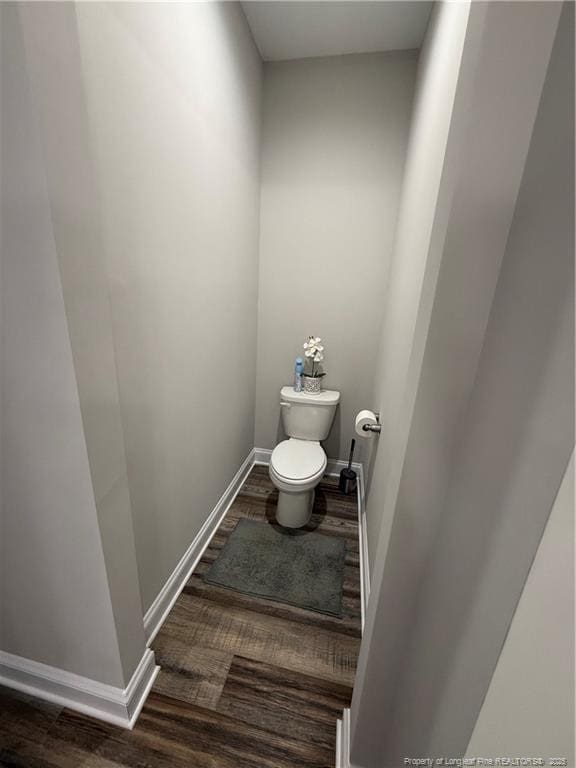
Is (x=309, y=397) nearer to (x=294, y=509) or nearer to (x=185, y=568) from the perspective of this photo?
(x=294, y=509)

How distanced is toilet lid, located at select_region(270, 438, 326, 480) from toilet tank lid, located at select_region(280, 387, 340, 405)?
0.89 feet

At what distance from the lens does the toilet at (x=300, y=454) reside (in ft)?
5.69

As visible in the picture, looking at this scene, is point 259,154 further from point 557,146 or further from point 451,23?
point 557,146

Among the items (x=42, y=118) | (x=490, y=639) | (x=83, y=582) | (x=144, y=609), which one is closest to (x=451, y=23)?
(x=42, y=118)

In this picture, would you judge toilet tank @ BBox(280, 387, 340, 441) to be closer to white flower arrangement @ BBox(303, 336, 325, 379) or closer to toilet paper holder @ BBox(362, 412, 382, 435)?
white flower arrangement @ BBox(303, 336, 325, 379)

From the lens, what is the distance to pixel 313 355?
2125mm

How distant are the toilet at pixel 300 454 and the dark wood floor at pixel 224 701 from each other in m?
0.49

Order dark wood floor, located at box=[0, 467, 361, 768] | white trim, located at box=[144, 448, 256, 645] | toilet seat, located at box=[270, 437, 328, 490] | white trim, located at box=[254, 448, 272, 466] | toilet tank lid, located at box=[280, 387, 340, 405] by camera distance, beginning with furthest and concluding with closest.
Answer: white trim, located at box=[254, 448, 272, 466], toilet tank lid, located at box=[280, 387, 340, 405], toilet seat, located at box=[270, 437, 328, 490], white trim, located at box=[144, 448, 256, 645], dark wood floor, located at box=[0, 467, 361, 768]

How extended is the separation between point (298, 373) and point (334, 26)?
1.82 meters

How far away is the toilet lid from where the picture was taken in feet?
5.71

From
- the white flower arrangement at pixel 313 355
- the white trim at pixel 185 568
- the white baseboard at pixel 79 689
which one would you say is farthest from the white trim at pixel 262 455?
the white baseboard at pixel 79 689

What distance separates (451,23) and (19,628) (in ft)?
7.78

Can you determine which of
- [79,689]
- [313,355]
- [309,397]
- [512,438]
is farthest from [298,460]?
[512,438]

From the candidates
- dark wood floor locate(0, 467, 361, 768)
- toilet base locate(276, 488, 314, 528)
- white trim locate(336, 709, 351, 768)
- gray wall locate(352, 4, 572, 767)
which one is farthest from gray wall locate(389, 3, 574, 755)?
toilet base locate(276, 488, 314, 528)
